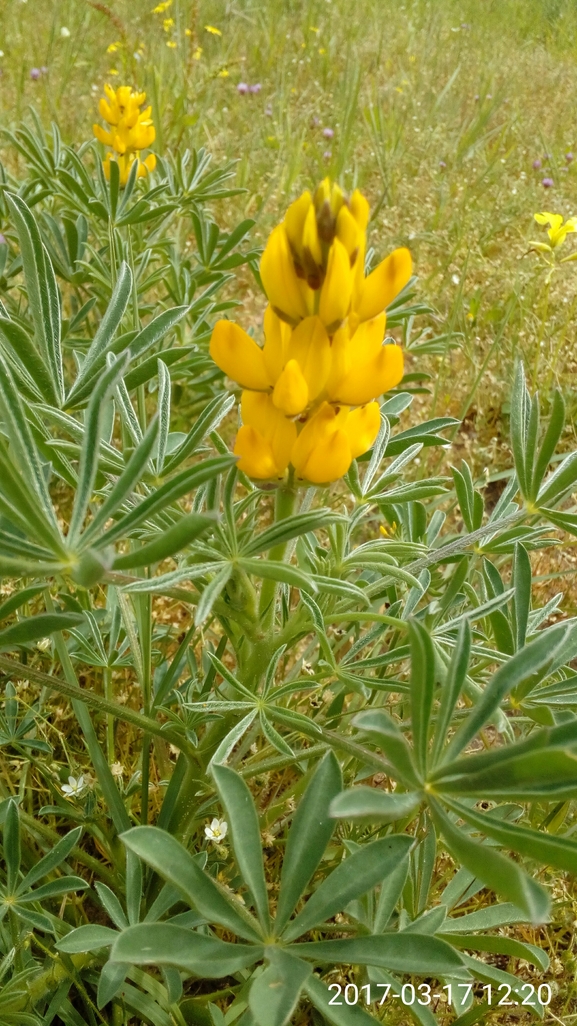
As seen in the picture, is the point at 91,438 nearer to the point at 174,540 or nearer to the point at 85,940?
the point at 174,540

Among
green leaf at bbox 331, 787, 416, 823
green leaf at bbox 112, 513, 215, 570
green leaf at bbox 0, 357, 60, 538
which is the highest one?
green leaf at bbox 0, 357, 60, 538

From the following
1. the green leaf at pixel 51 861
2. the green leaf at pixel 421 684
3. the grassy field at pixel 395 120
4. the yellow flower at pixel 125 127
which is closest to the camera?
the green leaf at pixel 421 684

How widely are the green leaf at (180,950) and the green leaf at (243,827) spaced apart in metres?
0.05

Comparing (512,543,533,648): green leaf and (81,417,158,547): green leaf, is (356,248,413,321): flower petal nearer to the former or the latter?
(81,417,158,547): green leaf

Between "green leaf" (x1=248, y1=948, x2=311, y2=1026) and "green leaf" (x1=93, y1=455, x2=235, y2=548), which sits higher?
"green leaf" (x1=93, y1=455, x2=235, y2=548)

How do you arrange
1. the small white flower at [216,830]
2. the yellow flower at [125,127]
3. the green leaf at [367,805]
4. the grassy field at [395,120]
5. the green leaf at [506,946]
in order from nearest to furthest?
the green leaf at [367,805] → the green leaf at [506,946] → the small white flower at [216,830] → the yellow flower at [125,127] → the grassy field at [395,120]

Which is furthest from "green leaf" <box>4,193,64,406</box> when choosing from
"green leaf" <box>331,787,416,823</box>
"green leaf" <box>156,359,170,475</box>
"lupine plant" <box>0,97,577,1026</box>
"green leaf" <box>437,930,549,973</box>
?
"green leaf" <box>437,930,549,973</box>

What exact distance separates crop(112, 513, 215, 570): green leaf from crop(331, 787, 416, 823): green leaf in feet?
0.72

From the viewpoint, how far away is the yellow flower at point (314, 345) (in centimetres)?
67

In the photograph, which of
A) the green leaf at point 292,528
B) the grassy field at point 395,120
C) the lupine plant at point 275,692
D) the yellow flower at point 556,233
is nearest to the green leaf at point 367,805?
the lupine plant at point 275,692

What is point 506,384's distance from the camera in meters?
2.37

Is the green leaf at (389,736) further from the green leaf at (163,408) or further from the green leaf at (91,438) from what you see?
the green leaf at (163,408)

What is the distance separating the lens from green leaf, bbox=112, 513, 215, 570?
0.55 metres

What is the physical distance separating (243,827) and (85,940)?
0.34m
